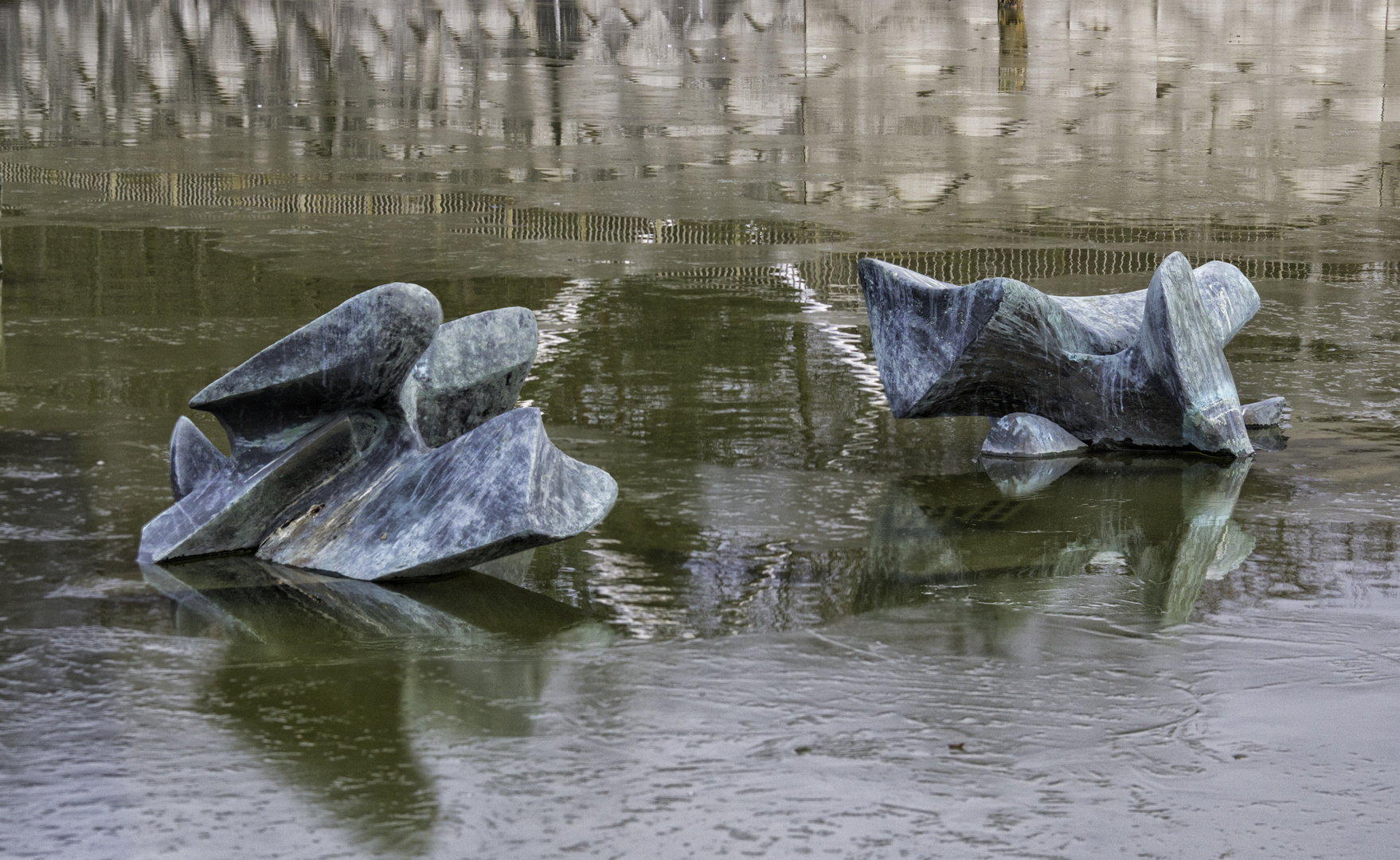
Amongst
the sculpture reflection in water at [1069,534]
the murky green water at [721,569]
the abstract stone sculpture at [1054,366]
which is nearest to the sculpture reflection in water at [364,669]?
the murky green water at [721,569]

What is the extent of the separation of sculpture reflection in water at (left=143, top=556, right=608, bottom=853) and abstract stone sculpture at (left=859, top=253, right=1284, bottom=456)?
2122 millimetres

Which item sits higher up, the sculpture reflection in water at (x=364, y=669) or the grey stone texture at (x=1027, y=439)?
the grey stone texture at (x=1027, y=439)

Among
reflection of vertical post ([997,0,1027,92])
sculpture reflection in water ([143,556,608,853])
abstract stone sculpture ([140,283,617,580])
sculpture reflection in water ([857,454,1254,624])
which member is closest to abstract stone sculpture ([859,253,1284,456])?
sculpture reflection in water ([857,454,1254,624])

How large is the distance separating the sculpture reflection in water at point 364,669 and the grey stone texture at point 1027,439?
222 cm

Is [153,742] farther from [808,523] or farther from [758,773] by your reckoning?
[808,523]

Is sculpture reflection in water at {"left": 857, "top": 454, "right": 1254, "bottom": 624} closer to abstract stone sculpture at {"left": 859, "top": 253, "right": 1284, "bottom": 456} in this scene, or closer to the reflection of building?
abstract stone sculpture at {"left": 859, "top": 253, "right": 1284, "bottom": 456}

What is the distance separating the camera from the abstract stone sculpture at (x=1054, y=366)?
5.77m

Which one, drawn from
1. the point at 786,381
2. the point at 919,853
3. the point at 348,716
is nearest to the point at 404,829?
the point at 348,716

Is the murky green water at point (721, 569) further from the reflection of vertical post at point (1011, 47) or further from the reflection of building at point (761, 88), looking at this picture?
the reflection of vertical post at point (1011, 47)

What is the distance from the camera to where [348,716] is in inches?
140

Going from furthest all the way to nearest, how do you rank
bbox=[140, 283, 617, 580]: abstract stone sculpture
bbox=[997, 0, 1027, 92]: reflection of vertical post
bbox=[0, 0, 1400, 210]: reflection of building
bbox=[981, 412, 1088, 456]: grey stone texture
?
bbox=[997, 0, 1027, 92]: reflection of vertical post < bbox=[0, 0, 1400, 210]: reflection of building < bbox=[981, 412, 1088, 456]: grey stone texture < bbox=[140, 283, 617, 580]: abstract stone sculpture

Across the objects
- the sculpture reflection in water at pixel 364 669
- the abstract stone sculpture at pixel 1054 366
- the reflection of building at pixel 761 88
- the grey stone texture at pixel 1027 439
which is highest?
the reflection of building at pixel 761 88

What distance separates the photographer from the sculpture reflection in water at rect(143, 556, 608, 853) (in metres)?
3.26

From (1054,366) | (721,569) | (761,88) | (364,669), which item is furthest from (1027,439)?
(761,88)
